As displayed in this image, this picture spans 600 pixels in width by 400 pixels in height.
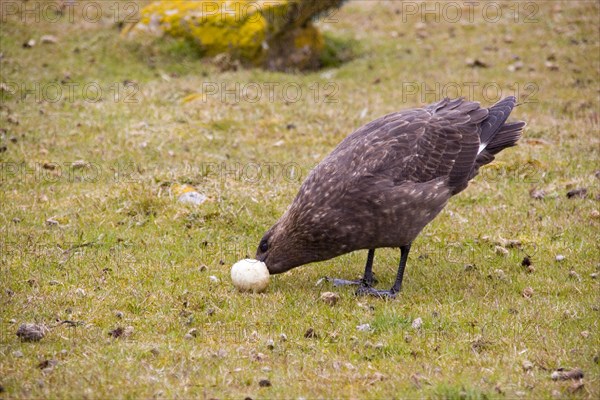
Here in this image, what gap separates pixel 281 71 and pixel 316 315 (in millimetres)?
9428

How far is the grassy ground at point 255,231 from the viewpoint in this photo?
17.5 ft

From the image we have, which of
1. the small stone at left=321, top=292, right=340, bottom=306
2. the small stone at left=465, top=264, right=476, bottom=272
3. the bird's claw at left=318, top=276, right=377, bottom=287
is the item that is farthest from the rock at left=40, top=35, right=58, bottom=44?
the small stone at left=465, top=264, right=476, bottom=272

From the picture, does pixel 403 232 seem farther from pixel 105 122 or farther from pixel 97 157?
pixel 105 122

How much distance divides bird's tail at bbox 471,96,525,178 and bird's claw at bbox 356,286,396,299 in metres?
1.54

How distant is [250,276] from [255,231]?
1.73m

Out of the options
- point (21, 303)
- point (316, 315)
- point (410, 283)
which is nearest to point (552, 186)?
point (410, 283)

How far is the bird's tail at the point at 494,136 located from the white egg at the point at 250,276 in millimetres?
2375

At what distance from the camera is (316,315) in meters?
6.28

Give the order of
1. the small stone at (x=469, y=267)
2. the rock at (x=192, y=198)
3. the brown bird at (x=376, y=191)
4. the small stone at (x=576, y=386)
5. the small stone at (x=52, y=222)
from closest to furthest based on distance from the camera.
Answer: the small stone at (x=576, y=386) < the brown bird at (x=376, y=191) < the small stone at (x=469, y=267) < the small stone at (x=52, y=222) < the rock at (x=192, y=198)

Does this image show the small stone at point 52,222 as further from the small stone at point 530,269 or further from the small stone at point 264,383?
the small stone at point 530,269

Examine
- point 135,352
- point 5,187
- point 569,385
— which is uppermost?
point 569,385

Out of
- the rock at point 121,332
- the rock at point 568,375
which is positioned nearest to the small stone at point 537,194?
the rock at point 568,375

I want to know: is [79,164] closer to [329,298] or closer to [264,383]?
[329,298]

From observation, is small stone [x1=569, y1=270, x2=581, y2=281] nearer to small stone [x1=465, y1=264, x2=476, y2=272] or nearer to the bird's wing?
small stone [x1=465, y1=264, x2=476, y2=272]
